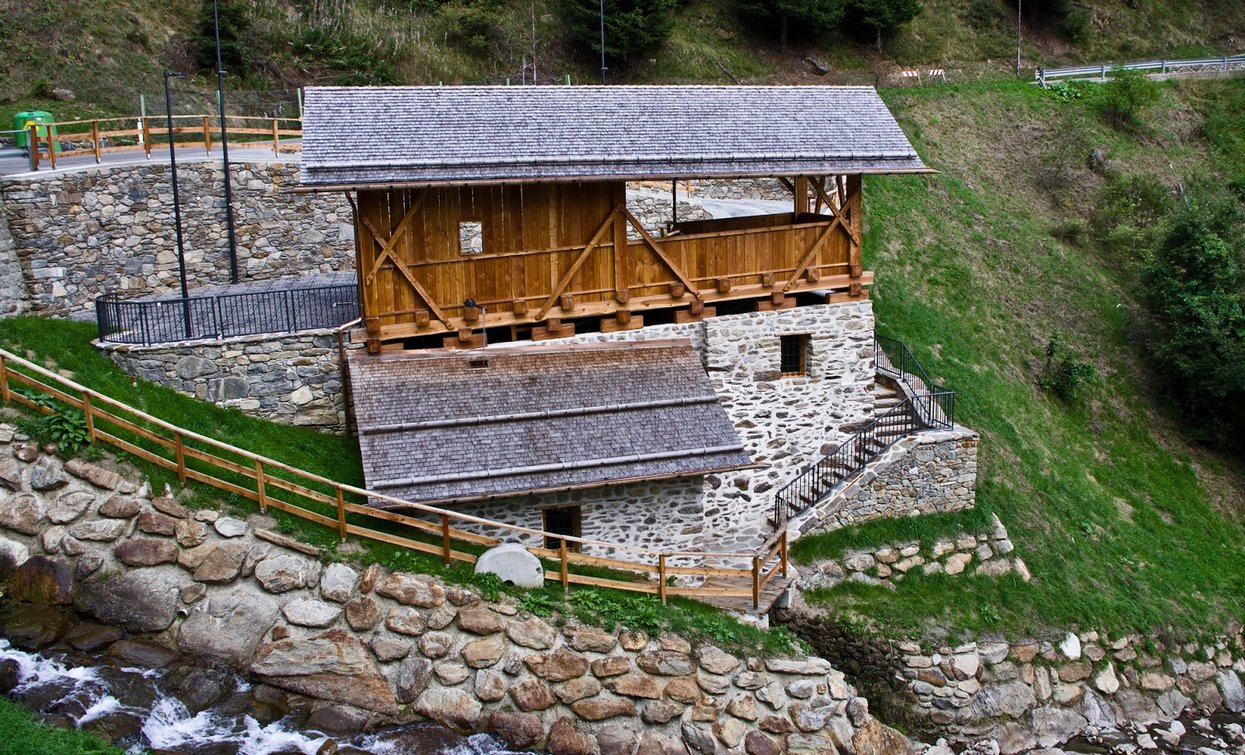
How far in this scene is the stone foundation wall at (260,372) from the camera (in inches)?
755

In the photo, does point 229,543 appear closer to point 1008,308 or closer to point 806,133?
point 806,133

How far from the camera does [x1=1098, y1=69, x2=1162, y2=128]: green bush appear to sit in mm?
41500

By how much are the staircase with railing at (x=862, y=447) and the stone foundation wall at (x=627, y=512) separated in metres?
2.01

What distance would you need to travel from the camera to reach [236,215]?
26.3 meters

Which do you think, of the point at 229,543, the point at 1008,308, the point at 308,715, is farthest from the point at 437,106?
the point at 1008,308

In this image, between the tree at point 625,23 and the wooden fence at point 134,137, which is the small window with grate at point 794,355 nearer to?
the wooden fence at point 134,137

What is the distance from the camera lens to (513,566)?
1680 cm

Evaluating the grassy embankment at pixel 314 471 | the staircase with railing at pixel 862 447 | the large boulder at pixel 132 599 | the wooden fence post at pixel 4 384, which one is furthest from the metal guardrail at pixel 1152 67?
the large boulder at pixel 132 599

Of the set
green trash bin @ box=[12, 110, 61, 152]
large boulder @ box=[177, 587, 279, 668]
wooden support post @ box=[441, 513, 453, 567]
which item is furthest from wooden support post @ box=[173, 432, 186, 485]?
green trash bin @ box=[12, 110, 61, 152]

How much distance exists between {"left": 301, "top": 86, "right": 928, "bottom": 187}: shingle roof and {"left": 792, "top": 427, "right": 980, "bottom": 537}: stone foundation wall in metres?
5.13

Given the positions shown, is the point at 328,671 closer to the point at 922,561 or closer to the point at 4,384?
the point at 4,384

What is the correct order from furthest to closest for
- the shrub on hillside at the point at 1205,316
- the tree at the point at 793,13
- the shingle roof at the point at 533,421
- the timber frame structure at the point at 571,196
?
the tree at the point at 793,13 → the shrub on hillside at the point at 1205,316 → the timber frame structure at the point at 571,196 → the shingle roof at the point at 533,421

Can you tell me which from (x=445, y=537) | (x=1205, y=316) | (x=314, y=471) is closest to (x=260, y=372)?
(x=314, y=471)

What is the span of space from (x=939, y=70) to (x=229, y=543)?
37066 millimetres
